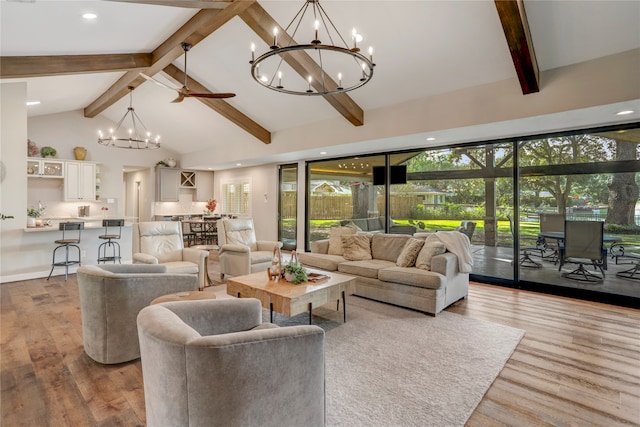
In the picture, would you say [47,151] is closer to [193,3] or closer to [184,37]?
[184,37]

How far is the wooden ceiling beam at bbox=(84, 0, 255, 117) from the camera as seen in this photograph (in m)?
3.91

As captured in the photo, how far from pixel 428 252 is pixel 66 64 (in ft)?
18.6

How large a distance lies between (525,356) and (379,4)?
390 cm

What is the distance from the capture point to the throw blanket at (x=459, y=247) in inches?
172

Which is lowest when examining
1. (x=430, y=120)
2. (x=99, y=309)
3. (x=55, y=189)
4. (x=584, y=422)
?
(x=584, y=422)

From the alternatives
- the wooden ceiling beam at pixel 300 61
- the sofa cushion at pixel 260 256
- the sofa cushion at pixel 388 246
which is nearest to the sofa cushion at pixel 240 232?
the sofa cushion at pixel 260 256

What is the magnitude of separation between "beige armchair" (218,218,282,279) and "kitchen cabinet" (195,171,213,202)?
5699mm

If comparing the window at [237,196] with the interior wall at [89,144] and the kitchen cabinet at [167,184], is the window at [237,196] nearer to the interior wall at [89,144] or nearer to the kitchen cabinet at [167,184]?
the kitchen cabinet at [167,184]

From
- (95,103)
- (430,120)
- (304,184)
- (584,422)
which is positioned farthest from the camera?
(304,184)

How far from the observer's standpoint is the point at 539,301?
15.2 feet

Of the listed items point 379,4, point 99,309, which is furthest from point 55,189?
point 379,4

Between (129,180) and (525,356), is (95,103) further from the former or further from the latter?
(525,356)

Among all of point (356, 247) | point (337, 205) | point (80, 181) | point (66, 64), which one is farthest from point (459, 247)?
point (80, 181)

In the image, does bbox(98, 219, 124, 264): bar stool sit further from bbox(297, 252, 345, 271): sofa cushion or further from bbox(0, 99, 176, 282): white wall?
bbox(297, 252, 345, 271): sofa cushion
